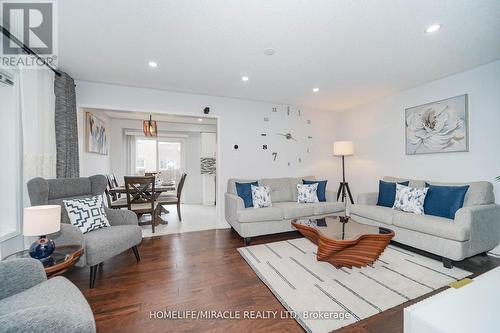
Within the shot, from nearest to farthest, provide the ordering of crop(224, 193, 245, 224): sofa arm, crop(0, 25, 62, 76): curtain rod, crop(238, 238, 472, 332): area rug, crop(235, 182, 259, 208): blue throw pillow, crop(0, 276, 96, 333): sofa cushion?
crop(0, 276, 96, 333): sofa cushion < crop(238, 238, 472, 332): area rug < crop(0, 25, 62, 76): curtain rod < crop(224, 193, 245, 224): sofa arm < crop(235, 182, 259, 208): blue throw pillow

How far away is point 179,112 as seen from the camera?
148 inches

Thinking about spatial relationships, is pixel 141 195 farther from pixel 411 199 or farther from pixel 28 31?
pixel 411 199

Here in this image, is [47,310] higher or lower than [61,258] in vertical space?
higher

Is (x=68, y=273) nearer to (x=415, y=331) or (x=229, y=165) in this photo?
(x=229, y=165)

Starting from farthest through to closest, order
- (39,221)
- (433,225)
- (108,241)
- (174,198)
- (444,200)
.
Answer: (174,198) → (444,200) → (433,225) → (108,241) → (39,221)

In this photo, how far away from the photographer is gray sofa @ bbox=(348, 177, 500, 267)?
227 centimetres

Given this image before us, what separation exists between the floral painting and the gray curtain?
5.28m

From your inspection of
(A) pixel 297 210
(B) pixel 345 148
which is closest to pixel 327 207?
(A) pixel 297 210

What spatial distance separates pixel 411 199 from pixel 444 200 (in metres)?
0.35

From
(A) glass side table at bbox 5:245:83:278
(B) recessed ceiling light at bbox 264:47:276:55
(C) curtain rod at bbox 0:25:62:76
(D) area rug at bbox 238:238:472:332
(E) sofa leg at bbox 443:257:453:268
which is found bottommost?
(D) area rug at bbox 238:238:472:332

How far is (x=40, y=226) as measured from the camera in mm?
1517

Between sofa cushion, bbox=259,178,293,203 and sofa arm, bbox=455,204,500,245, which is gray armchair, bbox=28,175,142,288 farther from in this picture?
sofa arm, bbox=455,204,500,245

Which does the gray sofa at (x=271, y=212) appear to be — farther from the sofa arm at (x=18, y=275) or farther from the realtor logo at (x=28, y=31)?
the realtor logo at (x=28, y=31)

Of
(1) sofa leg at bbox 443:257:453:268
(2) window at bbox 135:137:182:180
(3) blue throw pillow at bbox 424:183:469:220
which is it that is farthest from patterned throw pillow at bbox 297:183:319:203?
(2) window at bbox 135:137:182:180
